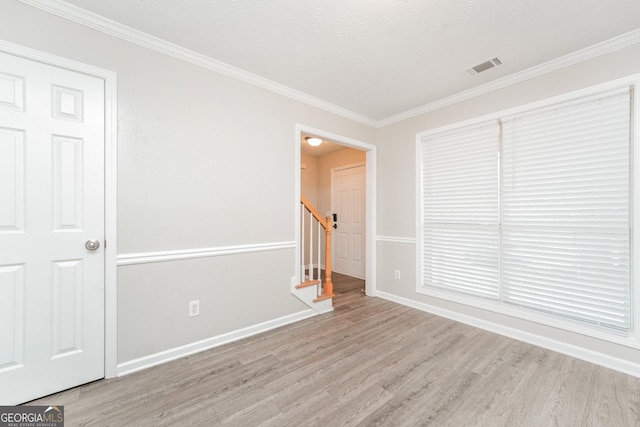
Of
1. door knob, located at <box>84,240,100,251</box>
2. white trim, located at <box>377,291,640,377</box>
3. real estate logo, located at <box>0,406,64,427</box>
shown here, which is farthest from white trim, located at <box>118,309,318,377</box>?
white trim, located at <box>377,291,640,377</box>

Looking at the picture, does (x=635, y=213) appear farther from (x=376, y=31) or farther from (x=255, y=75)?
(x=255, y=75)

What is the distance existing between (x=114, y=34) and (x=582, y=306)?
168 inches

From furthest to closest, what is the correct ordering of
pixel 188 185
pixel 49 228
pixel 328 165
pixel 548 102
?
pixel 328 165, pixel 548 102, pixel 188 185, pixel 49 228

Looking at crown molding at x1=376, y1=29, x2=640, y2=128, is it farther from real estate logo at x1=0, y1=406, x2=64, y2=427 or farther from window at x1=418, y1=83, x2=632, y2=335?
A: real estate logo at x1=0, y1=406, x2=64, y2=427

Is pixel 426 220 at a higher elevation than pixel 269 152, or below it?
below

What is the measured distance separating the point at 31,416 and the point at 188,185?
1.66 meters

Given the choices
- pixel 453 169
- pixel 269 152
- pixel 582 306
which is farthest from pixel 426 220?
pixel 269 152

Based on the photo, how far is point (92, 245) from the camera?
1.76 metres

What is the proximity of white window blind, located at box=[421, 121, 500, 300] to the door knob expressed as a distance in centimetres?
324

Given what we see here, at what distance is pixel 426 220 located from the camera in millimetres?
3240

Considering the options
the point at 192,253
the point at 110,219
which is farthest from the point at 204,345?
the point at 110,219

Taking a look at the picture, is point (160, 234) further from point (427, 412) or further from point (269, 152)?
point (427, 412)

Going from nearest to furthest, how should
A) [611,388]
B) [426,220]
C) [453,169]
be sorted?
[611,388] → [453,169] → [426,220]

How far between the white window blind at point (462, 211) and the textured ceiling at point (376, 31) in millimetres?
695
